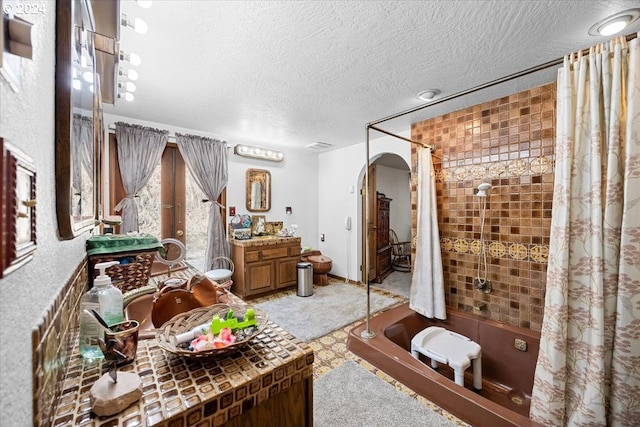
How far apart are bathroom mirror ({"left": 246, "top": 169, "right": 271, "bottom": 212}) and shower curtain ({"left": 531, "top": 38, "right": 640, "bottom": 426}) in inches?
139

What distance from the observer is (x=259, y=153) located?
158 inches

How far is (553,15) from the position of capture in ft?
4.66

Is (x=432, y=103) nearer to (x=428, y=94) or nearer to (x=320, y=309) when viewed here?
(x=428, y=94)

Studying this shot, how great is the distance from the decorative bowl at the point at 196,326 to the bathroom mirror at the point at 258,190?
308 centimetres

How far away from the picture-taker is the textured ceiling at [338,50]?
55.7 inches

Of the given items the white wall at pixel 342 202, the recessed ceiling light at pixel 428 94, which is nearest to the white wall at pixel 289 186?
the white wall at pixel 342 202

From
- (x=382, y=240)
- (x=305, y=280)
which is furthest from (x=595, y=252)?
(x=382, y=240)

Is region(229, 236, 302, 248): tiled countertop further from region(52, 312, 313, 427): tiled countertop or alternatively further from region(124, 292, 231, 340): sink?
region(52, 312, 313, 427): tiled countertop

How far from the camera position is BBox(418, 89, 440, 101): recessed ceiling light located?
7.77ft

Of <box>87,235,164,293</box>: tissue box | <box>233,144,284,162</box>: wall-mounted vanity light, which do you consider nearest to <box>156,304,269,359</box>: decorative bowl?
<box>87,235,164,293</box>: tissue box

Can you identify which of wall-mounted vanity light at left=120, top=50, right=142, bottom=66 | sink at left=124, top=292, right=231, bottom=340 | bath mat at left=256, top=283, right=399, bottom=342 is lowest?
bath mat at left=256, top=283, right=399, bottom=342

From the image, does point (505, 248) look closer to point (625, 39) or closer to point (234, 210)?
point (625, 39)

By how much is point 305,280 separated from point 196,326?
2.81 metres

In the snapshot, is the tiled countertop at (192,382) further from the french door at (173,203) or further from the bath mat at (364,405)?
the french door at (173,203)
